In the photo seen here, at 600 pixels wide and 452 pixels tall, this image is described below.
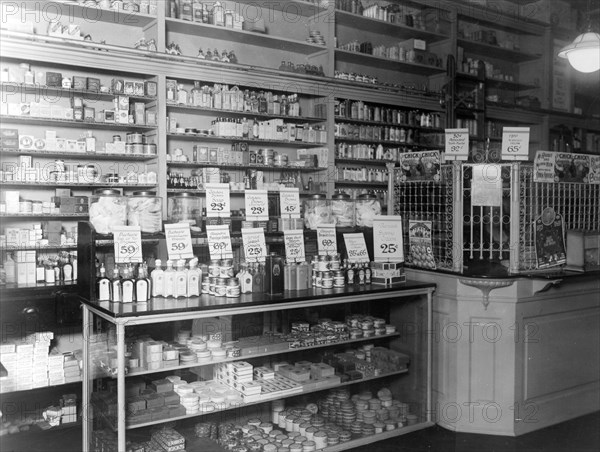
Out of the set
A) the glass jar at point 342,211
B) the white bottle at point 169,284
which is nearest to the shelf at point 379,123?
the glass jar at point 342,211

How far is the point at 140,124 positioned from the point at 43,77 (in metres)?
0.92

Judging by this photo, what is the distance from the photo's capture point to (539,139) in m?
8.98

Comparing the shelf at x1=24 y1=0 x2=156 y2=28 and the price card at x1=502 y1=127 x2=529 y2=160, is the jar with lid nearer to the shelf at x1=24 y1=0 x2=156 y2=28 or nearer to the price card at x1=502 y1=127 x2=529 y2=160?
the price card at x1=502 y1=127 x2=529 y2=160

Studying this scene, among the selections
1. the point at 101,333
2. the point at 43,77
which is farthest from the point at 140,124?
the point at 101,333

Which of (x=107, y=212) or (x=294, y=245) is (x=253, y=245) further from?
(x=107, y=212)

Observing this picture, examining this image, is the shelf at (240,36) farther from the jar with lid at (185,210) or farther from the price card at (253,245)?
the price card at (253,245)

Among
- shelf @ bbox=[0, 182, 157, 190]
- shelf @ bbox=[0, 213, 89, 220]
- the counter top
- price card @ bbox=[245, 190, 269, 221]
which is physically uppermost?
shelf @ bbox=[0, 182, 157, 190]

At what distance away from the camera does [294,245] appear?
4.09 m

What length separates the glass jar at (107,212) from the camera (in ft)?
11.8

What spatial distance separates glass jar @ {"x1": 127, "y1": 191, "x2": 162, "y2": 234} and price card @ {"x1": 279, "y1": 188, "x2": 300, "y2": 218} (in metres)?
0.92

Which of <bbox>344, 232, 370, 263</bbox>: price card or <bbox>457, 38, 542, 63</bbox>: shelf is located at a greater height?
<bbox>457, 38, 542, 63</bbox>: shelf

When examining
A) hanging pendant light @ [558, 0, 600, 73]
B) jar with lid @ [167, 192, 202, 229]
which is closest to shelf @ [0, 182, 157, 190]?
jar with lid @ [167, 192, 202, 229]

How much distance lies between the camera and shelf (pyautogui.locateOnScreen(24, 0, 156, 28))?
527 cm

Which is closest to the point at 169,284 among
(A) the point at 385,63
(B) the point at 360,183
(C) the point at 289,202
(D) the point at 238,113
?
(C) the point at 289,202
